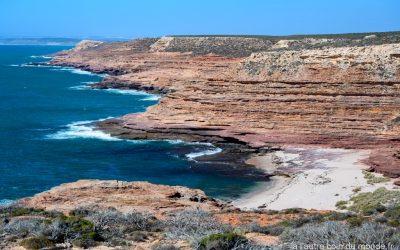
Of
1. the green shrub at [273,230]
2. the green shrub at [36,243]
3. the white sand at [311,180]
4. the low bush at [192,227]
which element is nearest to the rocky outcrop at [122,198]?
the low bush at [192,227]

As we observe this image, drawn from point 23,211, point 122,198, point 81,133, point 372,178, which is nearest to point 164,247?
point 23,211

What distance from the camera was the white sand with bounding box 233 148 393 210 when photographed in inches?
1155

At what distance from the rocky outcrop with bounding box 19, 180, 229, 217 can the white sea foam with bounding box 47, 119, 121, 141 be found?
2191cm

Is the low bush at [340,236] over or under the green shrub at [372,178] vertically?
over

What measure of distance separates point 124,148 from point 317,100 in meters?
17.7

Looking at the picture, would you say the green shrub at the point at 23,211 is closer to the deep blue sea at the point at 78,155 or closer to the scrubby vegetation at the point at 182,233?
the scrubby vegetation at the point at 182,233

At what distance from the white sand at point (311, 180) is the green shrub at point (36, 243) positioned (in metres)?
16.1

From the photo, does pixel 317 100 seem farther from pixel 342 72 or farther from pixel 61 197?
pixel 61 197

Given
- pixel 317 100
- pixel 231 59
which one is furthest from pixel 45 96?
pixel 317 100

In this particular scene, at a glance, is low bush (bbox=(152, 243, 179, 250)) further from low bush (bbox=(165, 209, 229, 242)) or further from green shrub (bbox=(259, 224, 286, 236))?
green shrub (bbox=(259, 224, 286, 236))

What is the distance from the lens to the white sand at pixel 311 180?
96.3ft

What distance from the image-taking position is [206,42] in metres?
123

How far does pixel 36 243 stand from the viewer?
13305 millimetres

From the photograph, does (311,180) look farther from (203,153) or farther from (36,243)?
(36,243)
